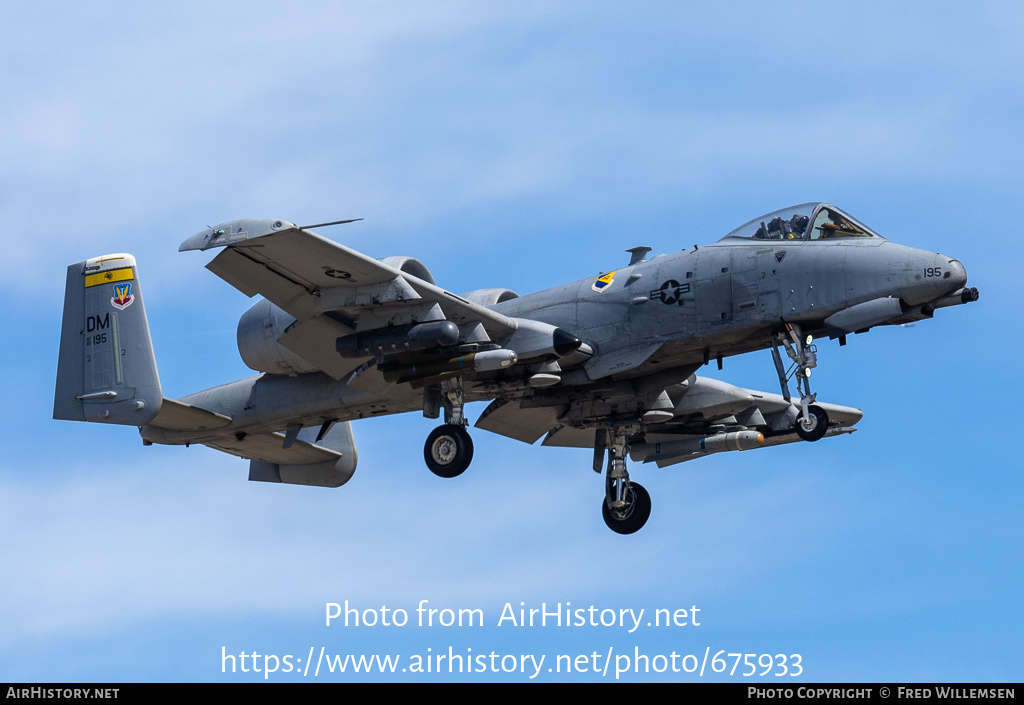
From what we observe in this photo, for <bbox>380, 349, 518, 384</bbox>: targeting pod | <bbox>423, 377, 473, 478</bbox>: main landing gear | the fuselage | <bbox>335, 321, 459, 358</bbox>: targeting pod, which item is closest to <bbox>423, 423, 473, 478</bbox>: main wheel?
<bbox>423, 377, 473, 478</bbox>: main landing gear

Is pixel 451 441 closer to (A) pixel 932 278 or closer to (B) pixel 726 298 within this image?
(B) pixel 726 298

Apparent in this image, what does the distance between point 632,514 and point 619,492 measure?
0.50m

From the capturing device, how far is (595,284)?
1006 inches

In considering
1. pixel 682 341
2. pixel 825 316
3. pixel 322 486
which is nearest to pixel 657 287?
Answer: pixel 682 341

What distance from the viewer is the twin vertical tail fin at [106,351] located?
26906mm

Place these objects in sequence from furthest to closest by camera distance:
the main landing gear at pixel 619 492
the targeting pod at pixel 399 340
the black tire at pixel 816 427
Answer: the main landing gear at pixel 619 492 → the targeting pod at pixel 399 340 → the black tire at pixel 816 427

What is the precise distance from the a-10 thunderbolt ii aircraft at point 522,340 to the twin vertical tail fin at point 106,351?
3 centimetres

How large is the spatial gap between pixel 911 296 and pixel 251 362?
467 inches

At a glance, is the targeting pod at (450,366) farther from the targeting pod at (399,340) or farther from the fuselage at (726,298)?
the fuselage at (726,298)

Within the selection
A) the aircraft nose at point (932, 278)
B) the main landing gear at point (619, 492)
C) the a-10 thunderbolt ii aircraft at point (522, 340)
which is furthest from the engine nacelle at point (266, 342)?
the aircraft nose at point (932, 278)

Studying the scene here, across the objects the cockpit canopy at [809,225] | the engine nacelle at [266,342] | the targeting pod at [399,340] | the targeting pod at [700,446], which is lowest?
the targeting pod at [700,446]

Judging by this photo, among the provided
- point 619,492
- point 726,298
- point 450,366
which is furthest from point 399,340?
point 619,492

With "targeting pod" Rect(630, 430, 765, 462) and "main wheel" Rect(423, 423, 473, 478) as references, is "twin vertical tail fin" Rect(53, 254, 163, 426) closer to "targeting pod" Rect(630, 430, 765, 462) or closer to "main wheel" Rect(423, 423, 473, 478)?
"main wheel" Rect(423, 423, 473, 478)
